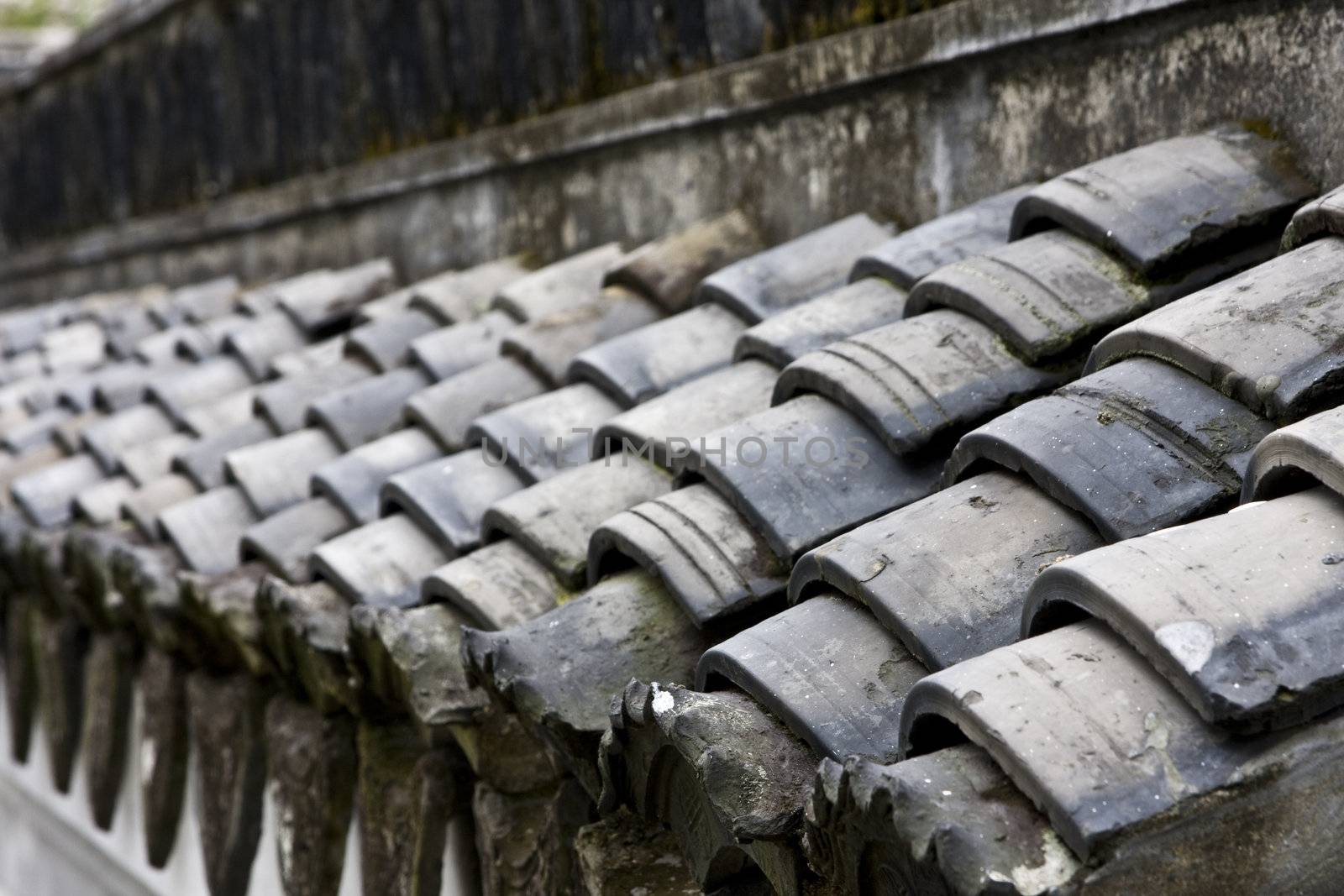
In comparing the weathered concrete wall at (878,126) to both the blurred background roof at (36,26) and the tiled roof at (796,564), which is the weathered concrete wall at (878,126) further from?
the blurred background roof at (36,26)

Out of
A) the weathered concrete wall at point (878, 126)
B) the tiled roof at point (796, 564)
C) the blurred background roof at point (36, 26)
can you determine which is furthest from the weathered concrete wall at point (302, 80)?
the blurred background roof at point (36, 26)

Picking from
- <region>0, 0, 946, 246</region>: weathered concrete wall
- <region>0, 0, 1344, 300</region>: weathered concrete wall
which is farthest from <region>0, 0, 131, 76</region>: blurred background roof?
<region>0, 0, 1344, 300</region>: weathered concrete wall

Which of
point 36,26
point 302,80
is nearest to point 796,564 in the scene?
point 302,80

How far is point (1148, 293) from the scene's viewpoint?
77.8 inches

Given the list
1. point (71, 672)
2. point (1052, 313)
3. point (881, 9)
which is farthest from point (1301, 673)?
point (71, 672)

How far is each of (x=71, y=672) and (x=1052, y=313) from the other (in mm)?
2906

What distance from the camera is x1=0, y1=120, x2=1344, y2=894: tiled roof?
1159 millimetres

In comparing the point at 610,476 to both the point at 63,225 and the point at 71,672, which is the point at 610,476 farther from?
the point at 63,225

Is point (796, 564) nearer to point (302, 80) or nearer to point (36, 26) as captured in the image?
point (302, 80)

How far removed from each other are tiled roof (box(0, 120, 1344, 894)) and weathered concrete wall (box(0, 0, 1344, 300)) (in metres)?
0.10

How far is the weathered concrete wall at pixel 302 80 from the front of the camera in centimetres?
339

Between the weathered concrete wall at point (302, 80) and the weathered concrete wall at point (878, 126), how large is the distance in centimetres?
8

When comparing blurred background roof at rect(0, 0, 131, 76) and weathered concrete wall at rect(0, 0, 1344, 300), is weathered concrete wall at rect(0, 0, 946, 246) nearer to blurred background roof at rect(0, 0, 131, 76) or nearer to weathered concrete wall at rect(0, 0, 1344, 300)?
weathered concrete wall at rect(0, 0, 1344, 300)

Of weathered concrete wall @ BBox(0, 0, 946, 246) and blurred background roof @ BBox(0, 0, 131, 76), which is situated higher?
blurred background roof @ BBox(0, 0, 131, 76)
